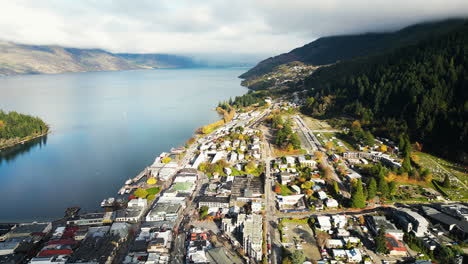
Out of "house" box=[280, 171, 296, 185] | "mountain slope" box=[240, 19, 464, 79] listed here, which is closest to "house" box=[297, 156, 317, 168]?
"house" box=[280, 171, 296, 185]

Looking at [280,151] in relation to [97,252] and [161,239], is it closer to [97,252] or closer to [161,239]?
[161,239]

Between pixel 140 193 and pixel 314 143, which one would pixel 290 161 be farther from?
pixel 140 193

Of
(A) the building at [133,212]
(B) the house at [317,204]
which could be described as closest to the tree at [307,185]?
(B) the house at [317,204]

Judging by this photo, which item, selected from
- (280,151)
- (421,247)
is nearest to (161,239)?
(421,247)

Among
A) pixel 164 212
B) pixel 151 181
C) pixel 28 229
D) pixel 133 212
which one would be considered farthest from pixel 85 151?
pixel 164 212

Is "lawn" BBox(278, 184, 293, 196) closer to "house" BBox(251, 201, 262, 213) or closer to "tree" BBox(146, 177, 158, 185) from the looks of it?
"house" BBox(251, 201, 262, 213)
